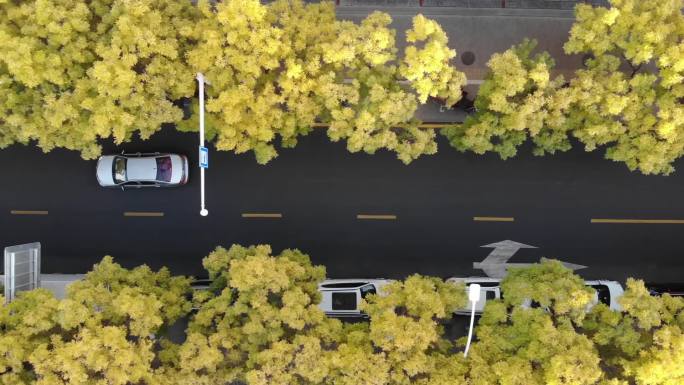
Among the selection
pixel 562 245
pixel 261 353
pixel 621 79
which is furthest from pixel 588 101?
pixel 261 353

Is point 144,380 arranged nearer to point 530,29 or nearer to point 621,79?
point 621,79

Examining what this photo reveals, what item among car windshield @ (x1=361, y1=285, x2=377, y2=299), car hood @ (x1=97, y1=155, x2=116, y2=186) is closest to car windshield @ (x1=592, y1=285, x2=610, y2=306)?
car windshield @ (x1=361, y1=285, x2=377, y2=299)

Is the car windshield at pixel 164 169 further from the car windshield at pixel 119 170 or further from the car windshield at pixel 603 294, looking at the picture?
the car windshield at pixel 603 294

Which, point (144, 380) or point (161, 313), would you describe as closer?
point (144, 380)

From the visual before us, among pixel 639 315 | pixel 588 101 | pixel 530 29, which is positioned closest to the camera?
pixel 639 315

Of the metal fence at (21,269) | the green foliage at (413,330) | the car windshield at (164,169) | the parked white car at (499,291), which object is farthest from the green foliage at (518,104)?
the metal fence at (21,269)

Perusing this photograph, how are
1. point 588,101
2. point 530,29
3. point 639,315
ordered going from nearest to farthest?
1. point 639,315
2. point 588,101
3. point 530,29
